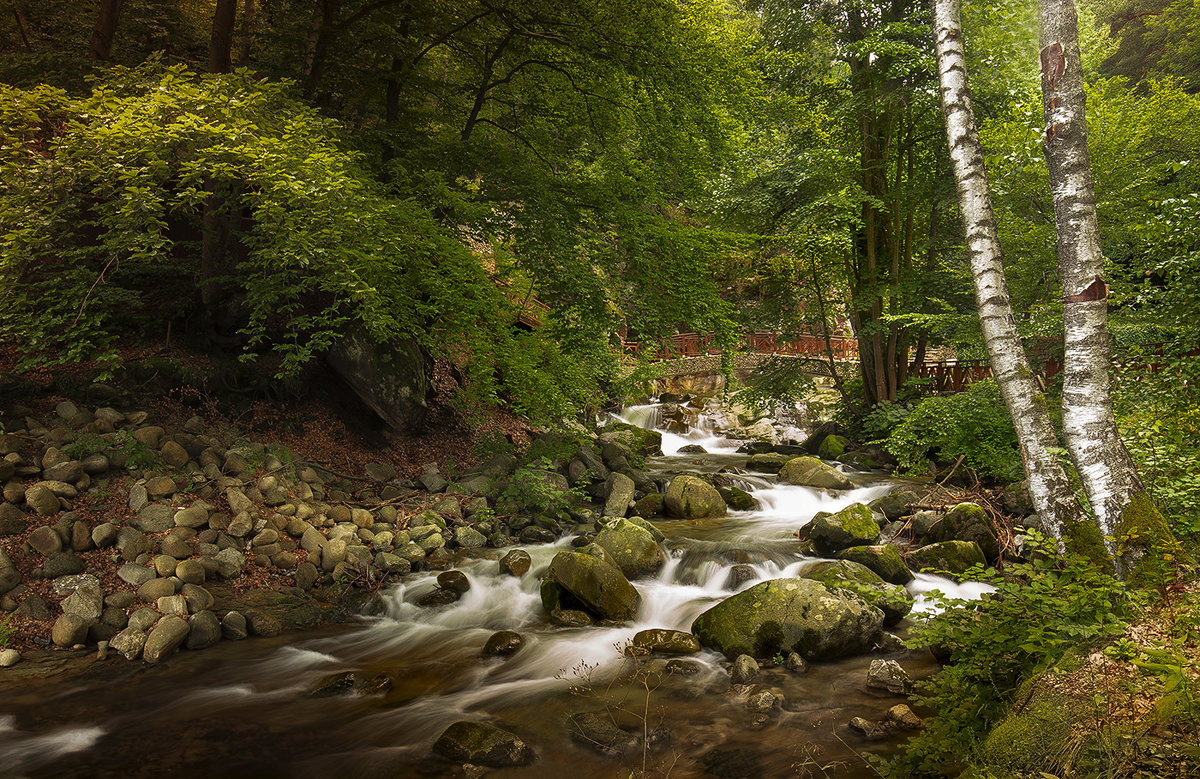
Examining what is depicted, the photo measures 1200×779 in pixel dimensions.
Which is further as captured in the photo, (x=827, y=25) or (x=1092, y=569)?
(x=827, y=25)

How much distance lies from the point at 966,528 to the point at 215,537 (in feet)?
31.5

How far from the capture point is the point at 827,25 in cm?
1372

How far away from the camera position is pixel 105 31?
9641mm

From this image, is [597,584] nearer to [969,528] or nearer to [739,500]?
[969,528]

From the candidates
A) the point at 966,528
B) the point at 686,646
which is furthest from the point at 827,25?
the point at 686,646

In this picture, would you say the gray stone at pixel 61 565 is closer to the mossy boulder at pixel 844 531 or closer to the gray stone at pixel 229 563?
the gray stone at pixel 229 563

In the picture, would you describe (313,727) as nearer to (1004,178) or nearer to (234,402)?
(234,402)

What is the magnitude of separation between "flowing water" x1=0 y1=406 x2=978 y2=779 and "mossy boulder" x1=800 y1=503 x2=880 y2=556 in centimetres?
109

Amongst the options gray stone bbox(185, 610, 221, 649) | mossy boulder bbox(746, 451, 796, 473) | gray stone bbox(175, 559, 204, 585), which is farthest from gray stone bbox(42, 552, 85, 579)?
mossy boulder bbox(746, 451, 796, 473)

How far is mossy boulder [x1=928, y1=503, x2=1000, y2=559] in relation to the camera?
826 centimetres

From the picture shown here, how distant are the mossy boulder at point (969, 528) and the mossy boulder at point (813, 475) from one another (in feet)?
12.0

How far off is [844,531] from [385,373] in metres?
7.86

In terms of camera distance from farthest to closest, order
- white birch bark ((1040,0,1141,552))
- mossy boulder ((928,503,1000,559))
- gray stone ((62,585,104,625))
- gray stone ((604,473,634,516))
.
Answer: gray stone ((604,473,634,516)) < mossy boulder ((928,503,1000,559)) < gray stone ((62,585,104,625)) < white birch bark ((1040,0,1141,552))

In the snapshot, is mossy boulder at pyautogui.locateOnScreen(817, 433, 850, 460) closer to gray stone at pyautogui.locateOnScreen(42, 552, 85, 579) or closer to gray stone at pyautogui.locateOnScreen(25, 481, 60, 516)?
gray stone at pyautogui.locateOnScreen(42, 552, 85, 579)
